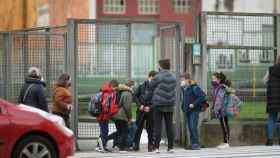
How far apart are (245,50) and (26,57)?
186 inches

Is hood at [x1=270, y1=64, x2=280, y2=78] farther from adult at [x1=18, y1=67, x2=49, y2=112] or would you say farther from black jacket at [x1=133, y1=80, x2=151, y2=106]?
adult at [x1=18, y1=67, x2=49, y2=112]

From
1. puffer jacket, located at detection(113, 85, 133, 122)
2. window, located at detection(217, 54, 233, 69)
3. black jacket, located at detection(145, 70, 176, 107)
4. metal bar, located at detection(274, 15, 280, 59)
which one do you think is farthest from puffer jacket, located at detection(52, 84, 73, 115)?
metal bar, located at detection(274, 15, 280, 59)

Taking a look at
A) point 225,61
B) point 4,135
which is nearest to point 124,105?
point 225,61

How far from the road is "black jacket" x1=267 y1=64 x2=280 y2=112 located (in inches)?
37.8

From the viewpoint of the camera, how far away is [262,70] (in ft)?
59.0

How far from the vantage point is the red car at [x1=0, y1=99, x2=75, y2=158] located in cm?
1209

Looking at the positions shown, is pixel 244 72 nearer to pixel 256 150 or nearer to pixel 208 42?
pixel 208 42

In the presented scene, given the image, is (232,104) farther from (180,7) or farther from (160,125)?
(180,7)

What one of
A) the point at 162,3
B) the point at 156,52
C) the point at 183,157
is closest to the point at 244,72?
the point at 156,52

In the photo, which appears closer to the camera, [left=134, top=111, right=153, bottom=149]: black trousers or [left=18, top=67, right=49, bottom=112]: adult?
[left=18, top=67, right=49, bottom=112]: adult

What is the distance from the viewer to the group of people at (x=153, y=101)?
15.8m

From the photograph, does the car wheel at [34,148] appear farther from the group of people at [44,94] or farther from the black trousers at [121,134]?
the black trousers at [121,134]

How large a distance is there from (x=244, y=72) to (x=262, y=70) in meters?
0.45

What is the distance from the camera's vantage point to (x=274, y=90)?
17.2 metres
